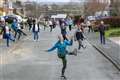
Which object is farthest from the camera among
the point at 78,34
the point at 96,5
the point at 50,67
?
the point at 96,5

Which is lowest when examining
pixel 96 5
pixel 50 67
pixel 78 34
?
pixel 96 5

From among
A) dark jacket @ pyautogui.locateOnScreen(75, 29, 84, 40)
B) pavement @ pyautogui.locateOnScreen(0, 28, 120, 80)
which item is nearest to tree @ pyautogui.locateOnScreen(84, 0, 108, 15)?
dark jacket @ pyautogui.locateOnScreen(75, 29, 84, 40)

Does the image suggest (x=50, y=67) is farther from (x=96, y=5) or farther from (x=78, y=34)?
(x=96, y=5)

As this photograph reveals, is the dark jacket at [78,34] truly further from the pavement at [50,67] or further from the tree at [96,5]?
the tree at [96,5]

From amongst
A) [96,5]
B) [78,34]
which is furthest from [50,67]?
[96,5]

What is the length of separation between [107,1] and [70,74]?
296 ft

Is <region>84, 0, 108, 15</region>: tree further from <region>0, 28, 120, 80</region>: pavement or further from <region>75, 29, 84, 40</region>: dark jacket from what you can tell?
<region>0, 28, 120, 80</region>: pavement

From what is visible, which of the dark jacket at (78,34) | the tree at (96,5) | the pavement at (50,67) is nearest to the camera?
the pavement at (50,67)

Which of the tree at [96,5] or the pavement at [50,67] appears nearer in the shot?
the pavement at [50,67]

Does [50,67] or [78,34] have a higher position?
[78,34]

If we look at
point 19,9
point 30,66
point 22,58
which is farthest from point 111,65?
point 19,9

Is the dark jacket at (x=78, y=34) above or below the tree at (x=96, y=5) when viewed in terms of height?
above

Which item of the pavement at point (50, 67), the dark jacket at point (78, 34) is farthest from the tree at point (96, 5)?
the pavement at point (50, 67)

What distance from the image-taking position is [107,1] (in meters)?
109
